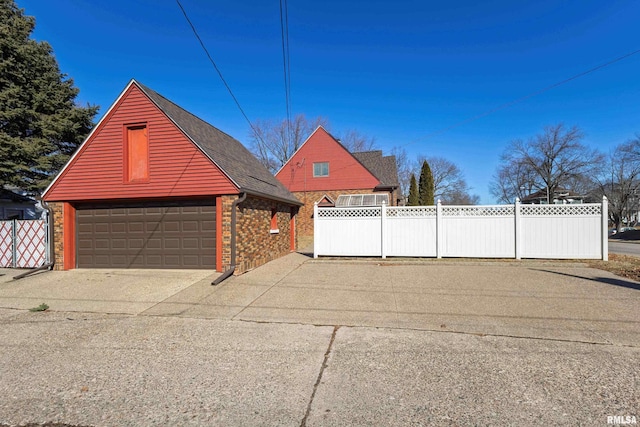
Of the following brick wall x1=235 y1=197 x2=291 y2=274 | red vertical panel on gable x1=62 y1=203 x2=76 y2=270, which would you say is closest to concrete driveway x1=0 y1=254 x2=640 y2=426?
brick wall x1=235 y1=197 x2=291 y2=274

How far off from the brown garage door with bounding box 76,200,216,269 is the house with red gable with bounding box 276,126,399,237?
1356 centimetres

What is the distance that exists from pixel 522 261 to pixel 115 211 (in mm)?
13010

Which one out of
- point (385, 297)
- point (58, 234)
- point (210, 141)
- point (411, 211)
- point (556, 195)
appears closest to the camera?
point (385, 297)

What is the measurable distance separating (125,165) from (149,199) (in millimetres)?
1220

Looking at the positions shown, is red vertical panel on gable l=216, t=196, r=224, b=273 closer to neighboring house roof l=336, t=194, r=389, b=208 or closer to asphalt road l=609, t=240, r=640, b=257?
neighboring house roof l=336, t=194, r=389, b=208

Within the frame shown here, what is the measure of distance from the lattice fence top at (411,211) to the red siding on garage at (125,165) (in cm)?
566

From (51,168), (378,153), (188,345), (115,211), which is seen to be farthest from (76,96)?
(188,345)

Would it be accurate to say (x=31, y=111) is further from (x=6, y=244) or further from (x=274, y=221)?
(x=274, y=221)

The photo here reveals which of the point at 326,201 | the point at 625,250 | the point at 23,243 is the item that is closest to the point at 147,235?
the point at 23,243

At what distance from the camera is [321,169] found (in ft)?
76.6

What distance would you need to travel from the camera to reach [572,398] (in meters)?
2.63

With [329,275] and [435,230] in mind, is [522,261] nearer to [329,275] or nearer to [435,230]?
[435,230]

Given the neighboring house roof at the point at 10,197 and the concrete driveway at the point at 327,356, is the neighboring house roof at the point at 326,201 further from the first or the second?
the neighboring house roof at the point at 10,197

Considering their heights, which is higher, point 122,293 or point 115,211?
point 115,211
